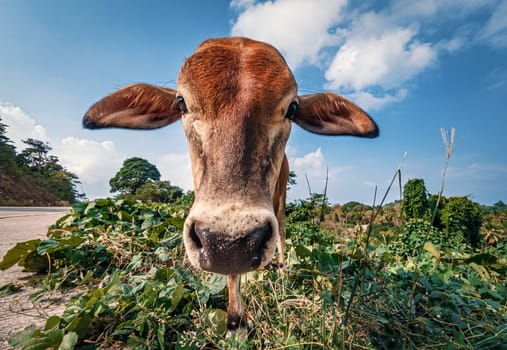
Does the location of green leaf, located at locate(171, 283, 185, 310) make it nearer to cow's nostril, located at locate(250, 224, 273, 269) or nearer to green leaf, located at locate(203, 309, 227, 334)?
green leaf, located at locate(203, 309, 227, 334)

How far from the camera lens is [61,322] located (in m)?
1.83

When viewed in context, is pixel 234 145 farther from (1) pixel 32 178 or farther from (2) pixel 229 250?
(1) pixel 32 178

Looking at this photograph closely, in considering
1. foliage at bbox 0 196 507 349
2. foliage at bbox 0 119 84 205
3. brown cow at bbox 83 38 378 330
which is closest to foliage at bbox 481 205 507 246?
foliage at bbox 0 196 507 349

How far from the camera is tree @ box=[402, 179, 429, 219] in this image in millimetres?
13086

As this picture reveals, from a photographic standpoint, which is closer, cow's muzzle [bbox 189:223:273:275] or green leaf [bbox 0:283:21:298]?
cow's muzzle [bbox 189:223:273:275]

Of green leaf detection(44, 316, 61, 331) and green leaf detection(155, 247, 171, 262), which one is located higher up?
green leaf detection(155, 247, 171, 262)

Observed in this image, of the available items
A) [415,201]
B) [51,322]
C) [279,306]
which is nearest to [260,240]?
[279,306]

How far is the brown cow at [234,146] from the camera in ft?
4.35

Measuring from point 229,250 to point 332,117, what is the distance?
92.4 inches

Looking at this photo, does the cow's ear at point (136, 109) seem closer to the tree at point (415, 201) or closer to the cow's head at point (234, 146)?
the cow's head at point (234, 146)

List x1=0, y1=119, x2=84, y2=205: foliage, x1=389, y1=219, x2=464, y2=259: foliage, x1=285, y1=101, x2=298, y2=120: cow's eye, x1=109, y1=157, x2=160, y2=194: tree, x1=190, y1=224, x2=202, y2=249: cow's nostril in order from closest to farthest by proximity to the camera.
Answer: x1=190, y1=224, x2=202, y2=249: cow's nostril → x1=285, y1=101, x2=298, y2=120: cow's eye → x1=389, y1=219, x2=464, y2=259: foliage → x1=0, y1=119, x2=84, y2=205: foliage → x1=109, y1=157, x2=160, y2=194: tree

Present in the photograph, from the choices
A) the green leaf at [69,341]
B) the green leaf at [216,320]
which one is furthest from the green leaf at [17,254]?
the green leaf at [216,320]

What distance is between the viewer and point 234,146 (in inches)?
64.8

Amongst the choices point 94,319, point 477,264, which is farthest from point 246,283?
point 477,264
